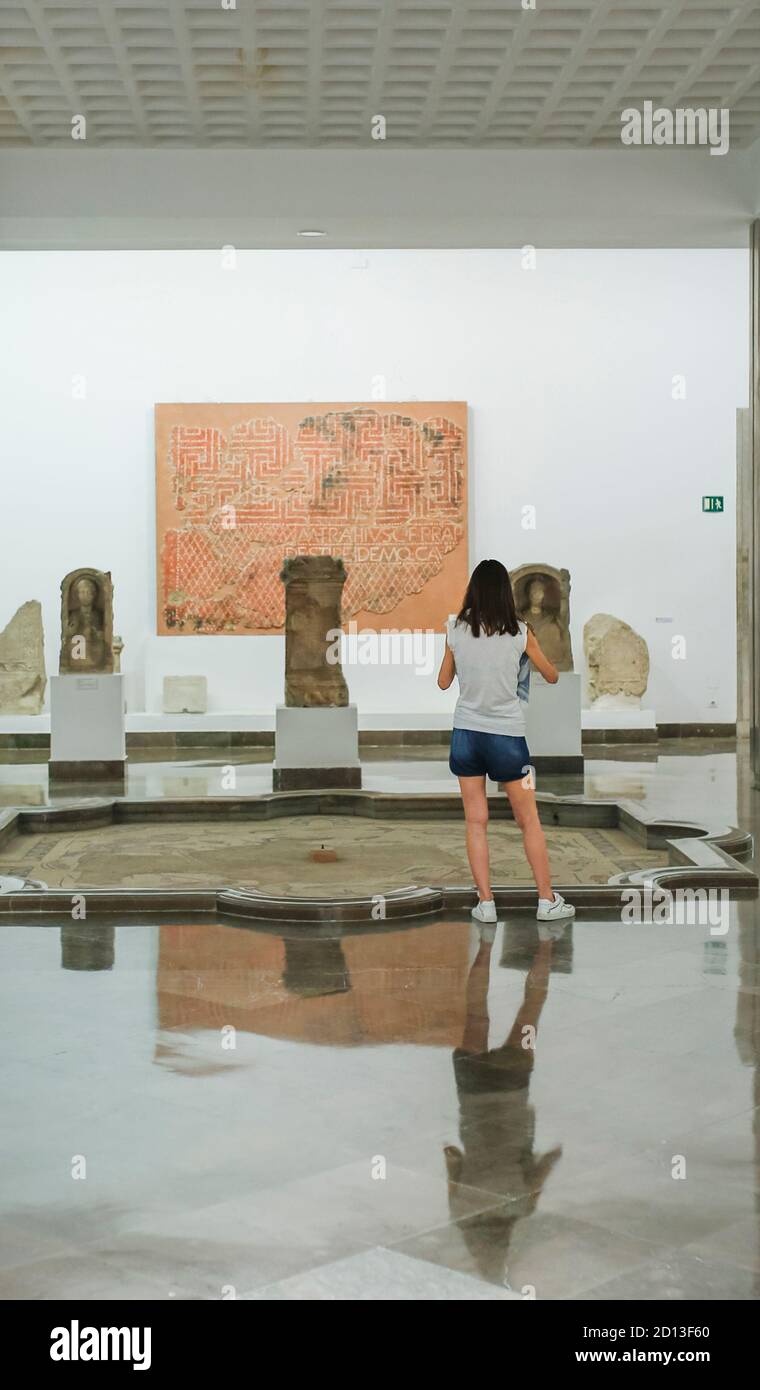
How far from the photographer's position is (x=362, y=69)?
34.5ft

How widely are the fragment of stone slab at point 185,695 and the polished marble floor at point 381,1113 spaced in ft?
32.2

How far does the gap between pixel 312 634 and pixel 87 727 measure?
2.26 m

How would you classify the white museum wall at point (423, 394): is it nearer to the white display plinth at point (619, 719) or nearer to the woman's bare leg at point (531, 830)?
the white display plinth at point (619, 719)

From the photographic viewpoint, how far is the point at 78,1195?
12.1 feet

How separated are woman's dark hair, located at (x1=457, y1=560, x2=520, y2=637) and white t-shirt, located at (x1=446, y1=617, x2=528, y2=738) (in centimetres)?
3

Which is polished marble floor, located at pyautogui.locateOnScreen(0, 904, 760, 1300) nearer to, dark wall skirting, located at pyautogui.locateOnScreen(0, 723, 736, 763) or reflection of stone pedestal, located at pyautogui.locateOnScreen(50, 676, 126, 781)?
reflection of stone pedestal, located at pyautogui.locateOnScreen(50, 676, 126, 781)

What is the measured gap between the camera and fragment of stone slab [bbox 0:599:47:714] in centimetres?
1644

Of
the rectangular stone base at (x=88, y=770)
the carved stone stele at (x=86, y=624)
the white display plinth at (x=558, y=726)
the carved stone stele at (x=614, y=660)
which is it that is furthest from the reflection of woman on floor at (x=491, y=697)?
the carved stone stele at (x=614, y=660)

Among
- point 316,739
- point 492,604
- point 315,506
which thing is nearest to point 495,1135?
point 492,604

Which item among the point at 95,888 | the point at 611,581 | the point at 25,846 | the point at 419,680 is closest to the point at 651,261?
the point at 611,581

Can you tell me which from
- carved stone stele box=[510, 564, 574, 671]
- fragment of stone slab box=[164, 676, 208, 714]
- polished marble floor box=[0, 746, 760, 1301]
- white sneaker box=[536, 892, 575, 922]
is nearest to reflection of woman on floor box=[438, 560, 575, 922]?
white sneaker box=[536, 892, 575, 922]

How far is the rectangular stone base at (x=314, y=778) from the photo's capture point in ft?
40.7

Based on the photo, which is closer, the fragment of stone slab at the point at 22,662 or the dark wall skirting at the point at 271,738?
the dark wall skirting at the point at 271,738

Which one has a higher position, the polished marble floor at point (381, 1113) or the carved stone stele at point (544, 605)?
the carved stone stele at point (544, 605)
